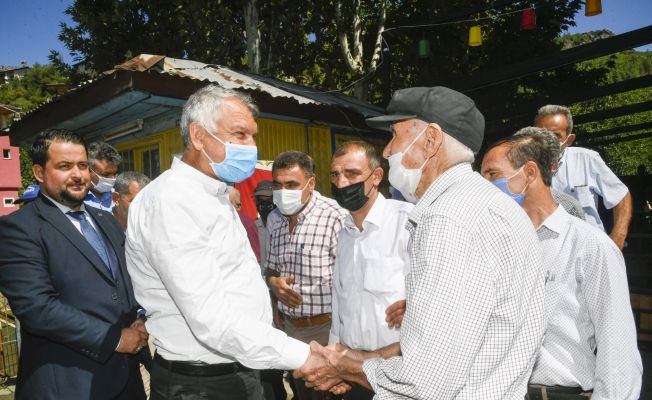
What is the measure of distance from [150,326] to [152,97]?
4576mm

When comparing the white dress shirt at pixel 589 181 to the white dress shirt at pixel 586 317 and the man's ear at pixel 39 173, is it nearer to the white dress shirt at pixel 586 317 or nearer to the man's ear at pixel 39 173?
the white dress shirt at pixel 586 317

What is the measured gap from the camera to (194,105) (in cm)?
235

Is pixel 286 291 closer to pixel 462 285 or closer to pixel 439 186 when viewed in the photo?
pixel 439 186

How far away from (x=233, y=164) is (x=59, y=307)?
110 centimetres

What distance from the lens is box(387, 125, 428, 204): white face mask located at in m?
1.75

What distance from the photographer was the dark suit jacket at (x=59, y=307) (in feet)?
7.05

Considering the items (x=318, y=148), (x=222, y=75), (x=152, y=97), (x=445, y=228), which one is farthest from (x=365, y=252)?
(x=318, y=148)

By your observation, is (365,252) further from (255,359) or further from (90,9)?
(90,9)

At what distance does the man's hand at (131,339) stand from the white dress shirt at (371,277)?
4.00 feet

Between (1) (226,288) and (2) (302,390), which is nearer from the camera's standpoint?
(1) (226,288)

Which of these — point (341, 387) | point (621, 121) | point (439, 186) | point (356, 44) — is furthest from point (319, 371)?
point (621, 121)

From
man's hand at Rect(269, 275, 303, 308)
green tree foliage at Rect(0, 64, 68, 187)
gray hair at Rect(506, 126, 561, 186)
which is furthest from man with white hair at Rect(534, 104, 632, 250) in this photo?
green tree foliage at Rect(0, 64, 68, 187)

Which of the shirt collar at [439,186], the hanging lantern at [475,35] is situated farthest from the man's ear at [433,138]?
the hanging lantern at [475,35]

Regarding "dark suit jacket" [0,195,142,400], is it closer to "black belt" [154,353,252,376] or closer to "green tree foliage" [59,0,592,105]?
"black belt" [154,353,252,376]
